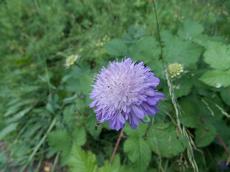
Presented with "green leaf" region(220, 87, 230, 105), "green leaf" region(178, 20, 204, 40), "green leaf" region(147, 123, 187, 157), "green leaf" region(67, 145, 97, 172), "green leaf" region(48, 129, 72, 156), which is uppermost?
"green leaf" region(178, 20, 204, 40)

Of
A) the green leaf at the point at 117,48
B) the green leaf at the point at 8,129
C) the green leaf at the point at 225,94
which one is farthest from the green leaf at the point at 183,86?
the green leaf at the point at 8,129

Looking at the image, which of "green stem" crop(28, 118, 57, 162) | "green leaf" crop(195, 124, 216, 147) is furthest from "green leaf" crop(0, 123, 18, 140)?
"green leaf" crop(195, 124, 216, 147)

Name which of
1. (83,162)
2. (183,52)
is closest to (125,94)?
(83,162)

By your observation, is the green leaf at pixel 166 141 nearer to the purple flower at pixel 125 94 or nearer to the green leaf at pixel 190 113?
the green leaf at pixel 190 113

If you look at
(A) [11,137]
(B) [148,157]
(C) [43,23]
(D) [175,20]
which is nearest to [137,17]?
(D) [175,20]

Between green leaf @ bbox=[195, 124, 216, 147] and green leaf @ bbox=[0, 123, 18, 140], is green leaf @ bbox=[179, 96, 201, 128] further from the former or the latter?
green leaf @ bbox=[0, 123, 18, 140]

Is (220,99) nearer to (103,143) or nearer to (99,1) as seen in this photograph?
(103,143)
